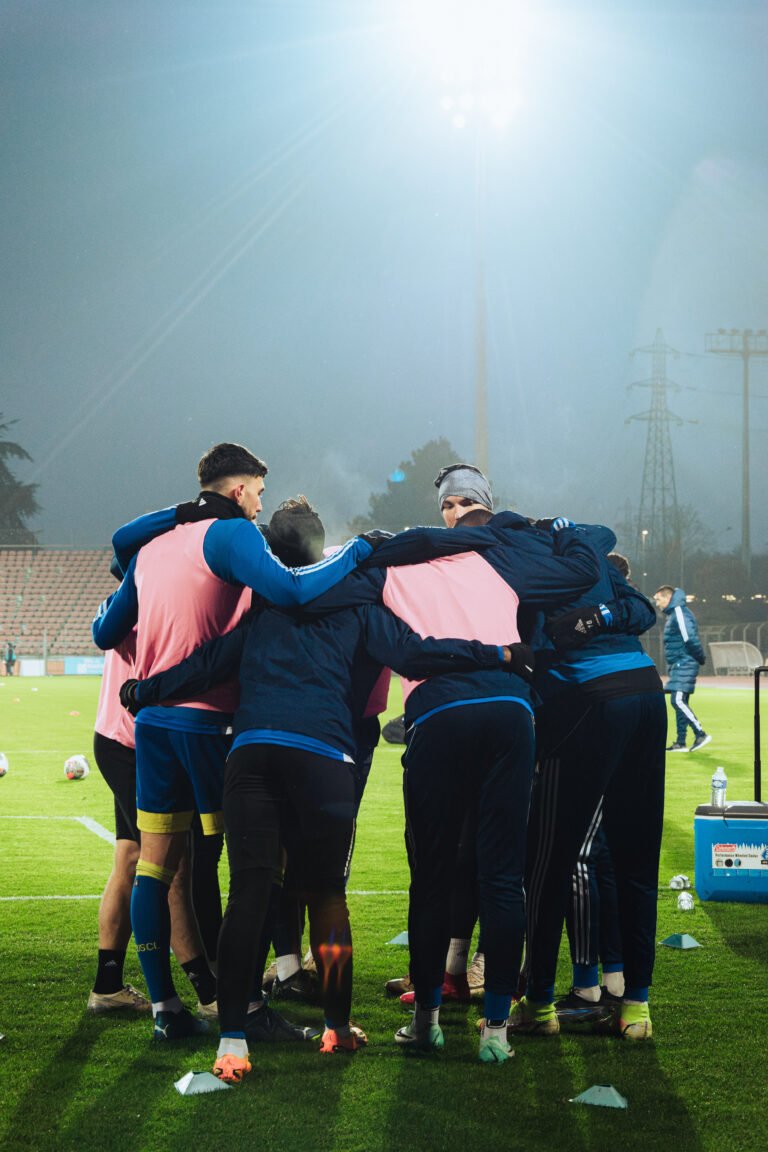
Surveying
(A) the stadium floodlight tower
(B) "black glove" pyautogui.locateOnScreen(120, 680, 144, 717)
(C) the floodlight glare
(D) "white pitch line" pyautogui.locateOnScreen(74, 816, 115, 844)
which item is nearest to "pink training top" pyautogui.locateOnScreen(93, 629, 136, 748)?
(B) "black glove" pyautogui.locateOnScreen(120, 680, 144, 717)

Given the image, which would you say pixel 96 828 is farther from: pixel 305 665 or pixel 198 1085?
pixel 305 665

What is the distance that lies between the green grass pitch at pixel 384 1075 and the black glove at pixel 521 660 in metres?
1.31

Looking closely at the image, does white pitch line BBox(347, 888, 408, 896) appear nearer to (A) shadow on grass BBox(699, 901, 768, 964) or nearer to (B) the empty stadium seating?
(A) shadow on grass BBox(699, 901, 768, 964)

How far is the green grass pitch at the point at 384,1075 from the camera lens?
3262 millimetres

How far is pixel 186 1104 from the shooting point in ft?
11.4

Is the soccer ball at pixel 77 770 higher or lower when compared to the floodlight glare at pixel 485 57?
lower

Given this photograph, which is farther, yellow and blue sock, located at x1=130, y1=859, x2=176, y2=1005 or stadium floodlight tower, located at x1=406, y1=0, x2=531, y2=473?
stadium floodlight tower, located at x1=406, y1=0, x2=531, y2=473

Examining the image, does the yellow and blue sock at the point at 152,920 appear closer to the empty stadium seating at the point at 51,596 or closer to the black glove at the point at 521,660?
the black glove at the point at 521,660

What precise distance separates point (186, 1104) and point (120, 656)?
1.68 m

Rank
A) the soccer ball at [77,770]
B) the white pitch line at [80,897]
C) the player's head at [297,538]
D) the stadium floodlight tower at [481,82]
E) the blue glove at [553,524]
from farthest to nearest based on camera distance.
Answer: the stadium floodlight tower at [481,82], the soccer ball at [77,770], the white pitch line at [80,897], the player's head at [297,538], the blue glove at [553,524]

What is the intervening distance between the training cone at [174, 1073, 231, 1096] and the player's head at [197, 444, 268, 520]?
189 cm

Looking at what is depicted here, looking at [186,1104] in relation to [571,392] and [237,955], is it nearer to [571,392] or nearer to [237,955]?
[237,955]

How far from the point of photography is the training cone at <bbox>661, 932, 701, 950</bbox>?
5.45m

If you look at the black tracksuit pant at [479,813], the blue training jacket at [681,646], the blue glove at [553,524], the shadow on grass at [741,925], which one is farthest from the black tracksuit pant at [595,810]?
the blue training jacket at [681,646]
